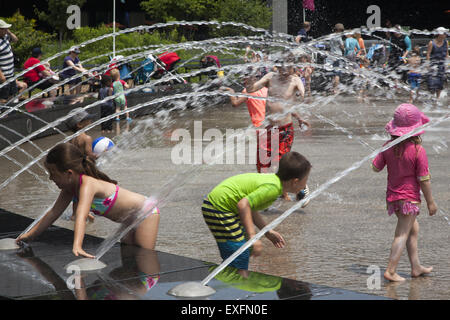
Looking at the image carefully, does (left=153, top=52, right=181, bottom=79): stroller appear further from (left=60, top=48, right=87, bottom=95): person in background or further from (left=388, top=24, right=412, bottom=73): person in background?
(left=388, top=24, right=412, bottom=73): person in background

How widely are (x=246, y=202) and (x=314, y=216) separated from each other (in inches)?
129

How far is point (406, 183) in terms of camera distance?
561 centimetres

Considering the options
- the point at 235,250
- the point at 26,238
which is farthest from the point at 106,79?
the point at 235,250

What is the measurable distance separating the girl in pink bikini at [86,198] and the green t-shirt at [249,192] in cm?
63

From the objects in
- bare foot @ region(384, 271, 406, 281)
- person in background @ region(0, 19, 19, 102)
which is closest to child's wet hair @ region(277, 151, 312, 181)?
bare foot @ region(384, 271, 406, 281)

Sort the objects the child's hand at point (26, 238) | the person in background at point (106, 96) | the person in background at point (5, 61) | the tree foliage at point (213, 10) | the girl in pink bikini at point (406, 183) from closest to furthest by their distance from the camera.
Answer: the child's hand at point (26, 238), the girl in pink bikini at point (406, 183), the person in background at point (5, 61), the person in background at point (106, 96), the tree foliage at point (213, 10)

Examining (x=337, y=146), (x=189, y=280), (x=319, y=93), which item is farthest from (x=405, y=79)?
(x=189, y=280)

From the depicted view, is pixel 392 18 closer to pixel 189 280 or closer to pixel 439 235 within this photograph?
pixel 439 235

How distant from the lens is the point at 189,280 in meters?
4.27

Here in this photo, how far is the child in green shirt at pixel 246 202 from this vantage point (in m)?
4.75

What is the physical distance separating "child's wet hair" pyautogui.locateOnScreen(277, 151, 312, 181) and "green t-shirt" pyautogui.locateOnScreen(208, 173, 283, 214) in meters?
0.11

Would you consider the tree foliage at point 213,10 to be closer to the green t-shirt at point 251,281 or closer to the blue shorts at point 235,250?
the blue shorts at point 235,250

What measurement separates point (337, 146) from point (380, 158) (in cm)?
753

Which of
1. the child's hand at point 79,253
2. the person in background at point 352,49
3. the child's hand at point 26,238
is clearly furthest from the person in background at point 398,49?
the child's hand at point 79,253
